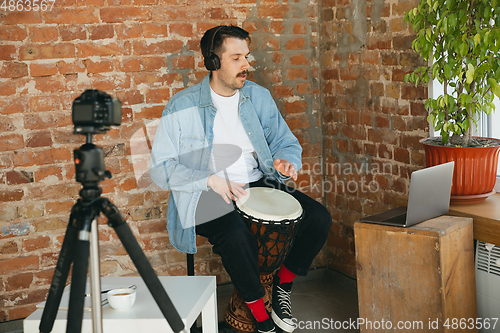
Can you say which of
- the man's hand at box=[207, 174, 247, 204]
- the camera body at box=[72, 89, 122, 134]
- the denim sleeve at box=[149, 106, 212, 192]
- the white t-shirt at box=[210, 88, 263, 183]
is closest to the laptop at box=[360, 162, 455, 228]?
the man's hand at box=[207, 174, 247, 204]

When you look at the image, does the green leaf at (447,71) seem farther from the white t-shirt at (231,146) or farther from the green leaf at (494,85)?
the white t-shirt at (231,146)

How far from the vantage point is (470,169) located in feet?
6.55

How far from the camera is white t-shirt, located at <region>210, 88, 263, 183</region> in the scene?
2404mm

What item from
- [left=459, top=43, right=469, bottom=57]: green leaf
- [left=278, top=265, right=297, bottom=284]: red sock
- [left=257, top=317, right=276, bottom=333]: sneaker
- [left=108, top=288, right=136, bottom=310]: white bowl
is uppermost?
[left=459, top=43, right=469, bottom=57]: green leaf

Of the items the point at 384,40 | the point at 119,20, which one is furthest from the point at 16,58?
the point at 384,40

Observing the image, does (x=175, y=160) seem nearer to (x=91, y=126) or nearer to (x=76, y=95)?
(x=76, y=95)

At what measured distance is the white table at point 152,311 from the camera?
4.87 feet

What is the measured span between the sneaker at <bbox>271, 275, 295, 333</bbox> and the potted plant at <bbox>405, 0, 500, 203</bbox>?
91 centimetres

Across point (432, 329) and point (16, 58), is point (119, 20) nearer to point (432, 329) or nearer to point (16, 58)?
point (16, 58)

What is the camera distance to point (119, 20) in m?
2.49

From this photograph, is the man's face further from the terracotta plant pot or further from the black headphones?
the terracotta plant pot

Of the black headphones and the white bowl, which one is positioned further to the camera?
the black headphones

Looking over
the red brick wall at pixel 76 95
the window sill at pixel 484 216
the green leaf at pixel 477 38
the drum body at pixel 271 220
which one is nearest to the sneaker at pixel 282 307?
the drum body at pixel 271 220

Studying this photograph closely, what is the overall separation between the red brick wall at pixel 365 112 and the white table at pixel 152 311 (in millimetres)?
1269
